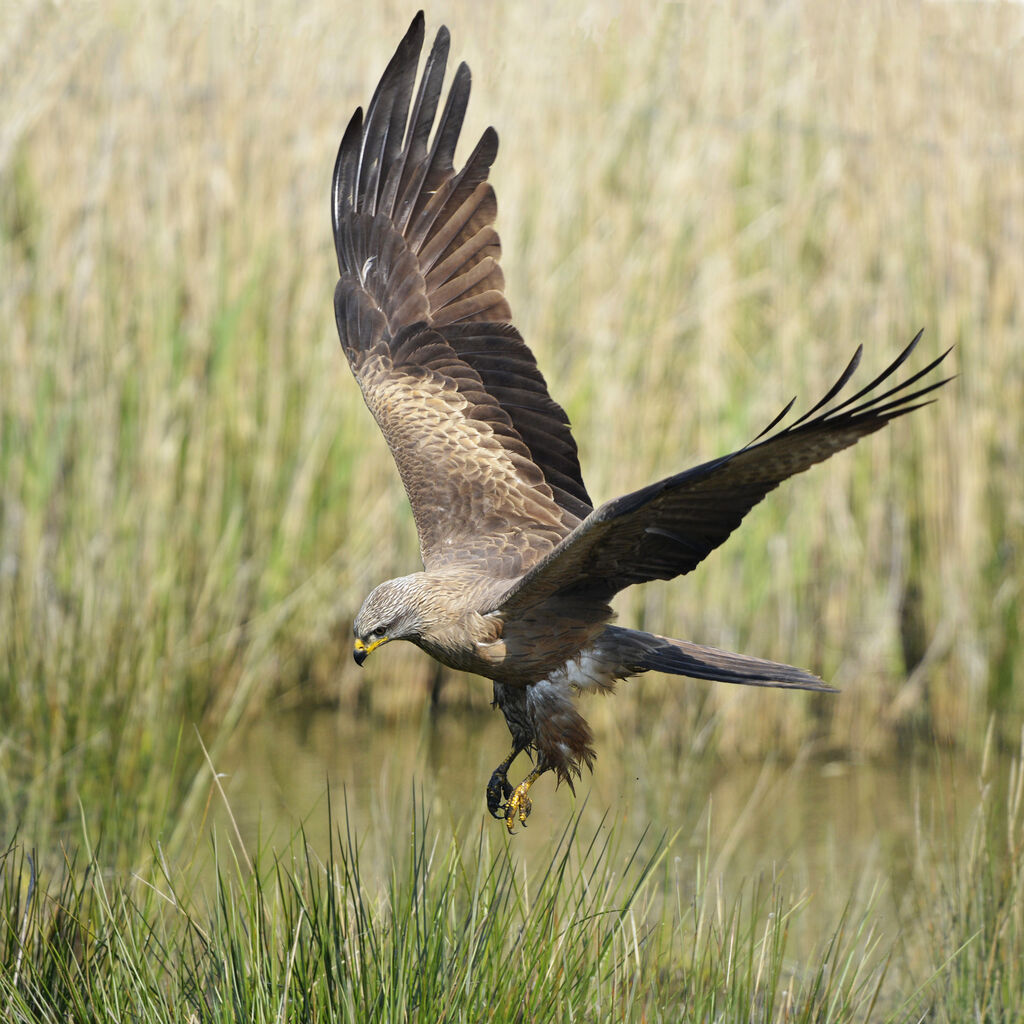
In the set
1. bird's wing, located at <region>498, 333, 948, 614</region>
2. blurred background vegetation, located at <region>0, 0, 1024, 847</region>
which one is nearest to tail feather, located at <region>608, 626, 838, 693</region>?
bird's wing, located at <region>498, 333, 948, 614</region>

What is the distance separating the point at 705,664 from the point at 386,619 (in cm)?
76

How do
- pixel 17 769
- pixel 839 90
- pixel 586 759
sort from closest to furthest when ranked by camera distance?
pixel 586 759, pixel 17 769, pixel 839 90

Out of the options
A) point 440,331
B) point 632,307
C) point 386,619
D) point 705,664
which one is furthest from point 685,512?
point 632,307

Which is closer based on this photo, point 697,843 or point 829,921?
point 829,921

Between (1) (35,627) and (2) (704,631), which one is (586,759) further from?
(2) (704,631)

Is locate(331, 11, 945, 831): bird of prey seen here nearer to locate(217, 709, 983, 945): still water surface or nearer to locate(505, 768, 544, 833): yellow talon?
locate(505, 768, 544, 833): yellow talon

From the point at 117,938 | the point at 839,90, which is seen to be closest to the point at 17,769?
the point at 117,938

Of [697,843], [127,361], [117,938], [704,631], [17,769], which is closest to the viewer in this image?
[117,938]

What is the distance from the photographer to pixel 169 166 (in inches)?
225

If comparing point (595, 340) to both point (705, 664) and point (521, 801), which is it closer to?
point (705, 664)

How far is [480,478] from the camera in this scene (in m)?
3.79

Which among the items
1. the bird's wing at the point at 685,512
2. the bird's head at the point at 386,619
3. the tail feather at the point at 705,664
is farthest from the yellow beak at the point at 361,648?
the tail feather at the point at 705,664

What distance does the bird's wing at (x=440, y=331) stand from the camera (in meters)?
3.78

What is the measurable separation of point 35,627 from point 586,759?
2086mm
